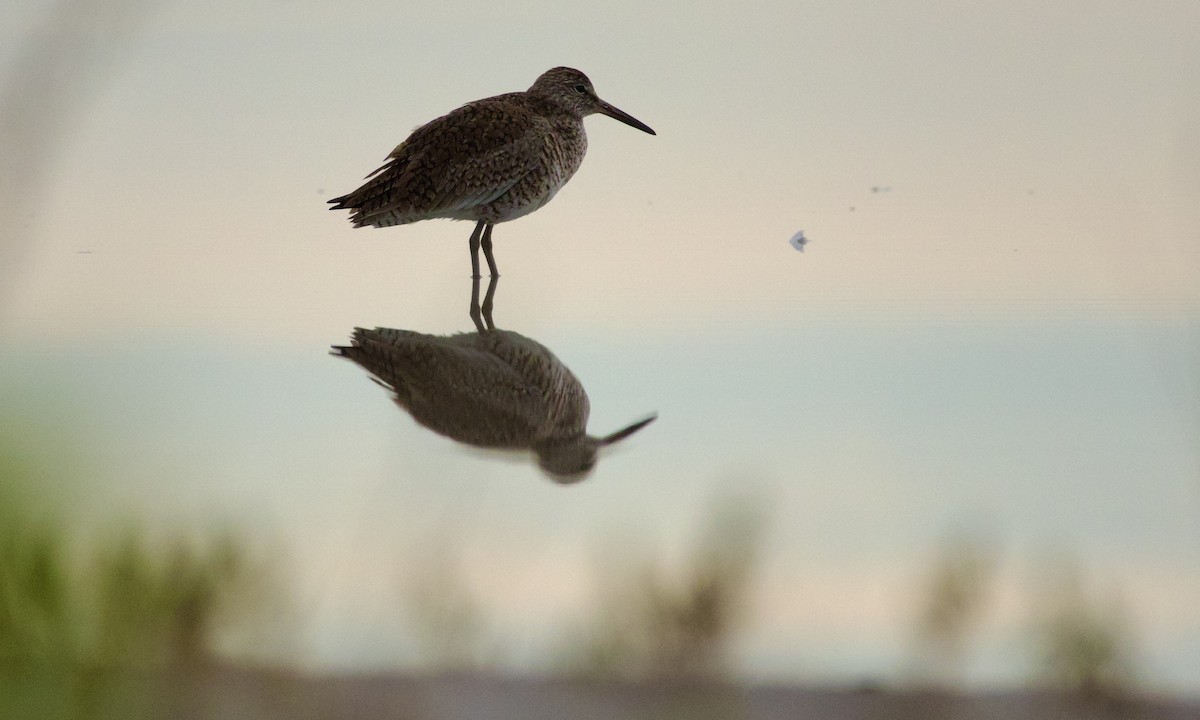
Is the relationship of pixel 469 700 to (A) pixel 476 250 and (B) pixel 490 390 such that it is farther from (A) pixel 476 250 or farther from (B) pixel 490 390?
(A) pixel 476 250

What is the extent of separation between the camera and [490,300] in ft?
19.1

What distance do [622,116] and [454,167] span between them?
182 centimetres

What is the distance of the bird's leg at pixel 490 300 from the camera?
17.4ft

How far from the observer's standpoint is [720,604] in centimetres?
180

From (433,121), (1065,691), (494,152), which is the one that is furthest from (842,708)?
(433,121)

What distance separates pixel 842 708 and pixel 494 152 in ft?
15.0

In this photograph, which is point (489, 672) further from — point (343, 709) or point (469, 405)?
point (469, 405)

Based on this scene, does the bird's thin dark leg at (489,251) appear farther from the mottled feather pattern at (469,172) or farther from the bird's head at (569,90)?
the bird's head at (569,90)

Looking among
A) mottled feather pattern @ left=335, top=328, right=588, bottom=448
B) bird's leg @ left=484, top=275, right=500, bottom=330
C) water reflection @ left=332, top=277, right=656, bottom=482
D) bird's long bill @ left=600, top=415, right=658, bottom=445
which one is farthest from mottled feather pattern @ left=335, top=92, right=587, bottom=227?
bird's long bill @ left=600, top=415, right=658, bottom=445

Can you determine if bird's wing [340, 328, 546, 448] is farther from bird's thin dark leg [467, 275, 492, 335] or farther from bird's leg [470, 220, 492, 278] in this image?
bird's leg [470, 220, 492, 278]

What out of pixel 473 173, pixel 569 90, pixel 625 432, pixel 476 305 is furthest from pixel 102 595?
pixel 569 90

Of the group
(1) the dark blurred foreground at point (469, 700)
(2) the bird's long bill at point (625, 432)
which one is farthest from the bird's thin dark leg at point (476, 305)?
(1) the dark blurred foreground at point (469, 700)

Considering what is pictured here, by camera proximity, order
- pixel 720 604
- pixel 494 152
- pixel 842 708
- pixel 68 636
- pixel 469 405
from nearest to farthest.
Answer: pixel 68 636
pixel 720 604
pixel 842 708
pixel 469 405
pixel 494 152

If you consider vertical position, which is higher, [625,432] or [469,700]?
[625,432]
